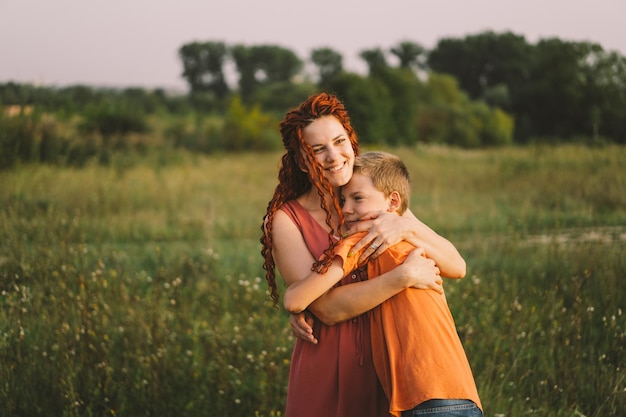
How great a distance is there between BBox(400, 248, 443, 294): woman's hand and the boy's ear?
0.24m

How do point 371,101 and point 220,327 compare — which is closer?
point 220,327

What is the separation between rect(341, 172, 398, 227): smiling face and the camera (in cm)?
271

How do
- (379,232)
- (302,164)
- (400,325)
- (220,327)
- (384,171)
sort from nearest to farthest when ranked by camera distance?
(400,325) → (379,232) → (384,171) → (302,164) → (220,327)

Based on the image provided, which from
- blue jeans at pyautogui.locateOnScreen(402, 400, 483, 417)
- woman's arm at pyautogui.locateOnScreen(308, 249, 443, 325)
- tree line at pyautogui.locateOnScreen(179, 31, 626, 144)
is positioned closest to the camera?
blue jeans at pyautogui.locateOnScreen(402, 400, 483, 417)

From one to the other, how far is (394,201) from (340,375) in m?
0.74

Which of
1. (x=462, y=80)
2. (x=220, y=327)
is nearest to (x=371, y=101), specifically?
(x=462, y=80)

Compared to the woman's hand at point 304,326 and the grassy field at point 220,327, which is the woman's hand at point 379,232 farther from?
the grassy field at point 220,327

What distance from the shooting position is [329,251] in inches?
100

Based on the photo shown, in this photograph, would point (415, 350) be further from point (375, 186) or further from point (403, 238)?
point (375, 186)

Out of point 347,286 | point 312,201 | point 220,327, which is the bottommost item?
point 220,327

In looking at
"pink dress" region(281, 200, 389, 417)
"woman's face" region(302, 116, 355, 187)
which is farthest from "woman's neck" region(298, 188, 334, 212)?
"pink dress" region(281, 200, 389, 417)

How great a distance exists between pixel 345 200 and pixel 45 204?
9696mm

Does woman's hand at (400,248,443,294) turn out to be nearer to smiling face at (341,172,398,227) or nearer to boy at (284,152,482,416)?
boy at (284,152,482,416)

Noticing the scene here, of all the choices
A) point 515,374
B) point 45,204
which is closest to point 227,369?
point 515,374
